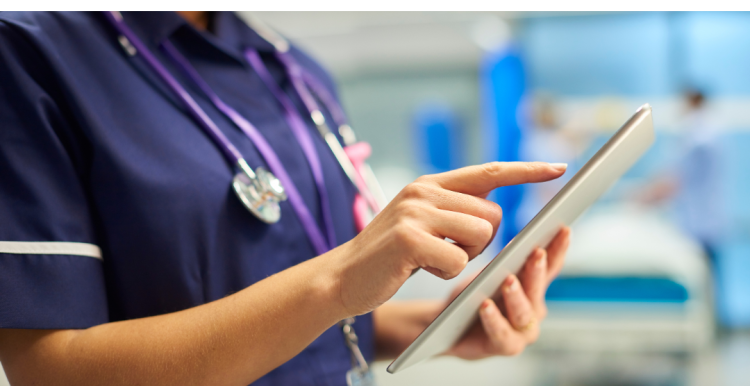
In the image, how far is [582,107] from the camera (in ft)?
17.1

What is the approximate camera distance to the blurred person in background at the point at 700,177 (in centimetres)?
372

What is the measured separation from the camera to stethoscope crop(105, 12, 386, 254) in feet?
2.32

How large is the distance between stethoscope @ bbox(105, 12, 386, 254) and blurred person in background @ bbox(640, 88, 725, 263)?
11.6 ft

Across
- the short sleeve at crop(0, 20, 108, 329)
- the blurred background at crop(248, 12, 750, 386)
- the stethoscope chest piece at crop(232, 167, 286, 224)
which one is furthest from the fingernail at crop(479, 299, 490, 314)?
the blurred background at crop(248, 12, 750, 386)

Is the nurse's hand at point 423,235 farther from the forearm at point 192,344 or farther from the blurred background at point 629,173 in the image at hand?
the blurred background at point 629,173

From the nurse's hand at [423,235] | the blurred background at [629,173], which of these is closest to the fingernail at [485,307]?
the nurse's hand at [423,235]

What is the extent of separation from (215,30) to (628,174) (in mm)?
5225

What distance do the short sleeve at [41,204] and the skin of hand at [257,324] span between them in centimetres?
4

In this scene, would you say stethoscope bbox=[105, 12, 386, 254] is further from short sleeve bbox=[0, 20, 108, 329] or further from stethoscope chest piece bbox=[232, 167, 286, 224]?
short sleeve bbox=[0, 20, 108, 329]

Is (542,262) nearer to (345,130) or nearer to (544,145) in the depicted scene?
(345,130)

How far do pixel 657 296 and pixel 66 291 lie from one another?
9.98 ft

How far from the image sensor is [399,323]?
3.17ft
